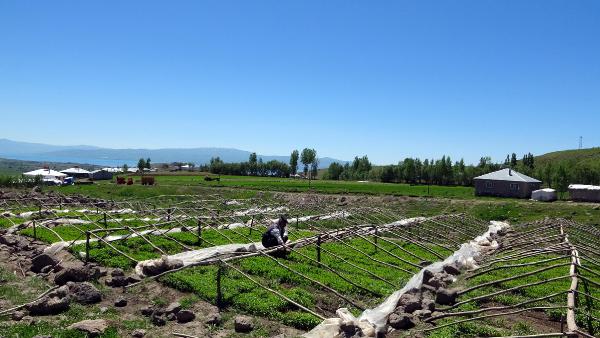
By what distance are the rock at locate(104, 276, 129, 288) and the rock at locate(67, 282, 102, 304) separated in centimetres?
124

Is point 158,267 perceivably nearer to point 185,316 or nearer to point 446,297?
point 185,316

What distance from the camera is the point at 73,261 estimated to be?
708 inches

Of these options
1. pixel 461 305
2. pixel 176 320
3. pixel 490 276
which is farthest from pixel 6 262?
pixel 490 276

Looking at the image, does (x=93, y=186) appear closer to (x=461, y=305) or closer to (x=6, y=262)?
(x=6, y=262)

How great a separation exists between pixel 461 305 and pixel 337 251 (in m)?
8.05

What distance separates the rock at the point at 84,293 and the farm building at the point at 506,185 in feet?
189

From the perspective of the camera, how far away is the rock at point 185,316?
1295cm

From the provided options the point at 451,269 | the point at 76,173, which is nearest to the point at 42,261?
the point at 451,269

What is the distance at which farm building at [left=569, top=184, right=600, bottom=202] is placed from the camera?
55625 mm

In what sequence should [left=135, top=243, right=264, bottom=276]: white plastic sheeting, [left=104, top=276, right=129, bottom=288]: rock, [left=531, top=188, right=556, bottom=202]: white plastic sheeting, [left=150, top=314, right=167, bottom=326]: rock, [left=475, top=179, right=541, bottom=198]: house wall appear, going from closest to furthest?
[left=150, top=314, right=167, bottom=326]: rock
[left=104, top=276, right=129, bottom=288]: rock
[left=135, top=243, right=264, bottom=276]: white plastic sheeting
[left=531, top=188, right=556, bottom=202]: white plastic sheeting
[left=475, top=179, right=541, bottom=198]: house wall

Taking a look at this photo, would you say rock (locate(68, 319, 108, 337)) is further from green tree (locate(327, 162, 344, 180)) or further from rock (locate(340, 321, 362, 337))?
green tree (locate(327, 162, 344, 180))

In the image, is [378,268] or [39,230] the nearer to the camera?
[378,268]

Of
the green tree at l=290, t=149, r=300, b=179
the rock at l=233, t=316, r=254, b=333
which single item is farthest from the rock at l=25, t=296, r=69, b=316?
the green tree at l=290, t=149, r=300, b=179

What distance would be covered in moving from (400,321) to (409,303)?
4.30 ft
